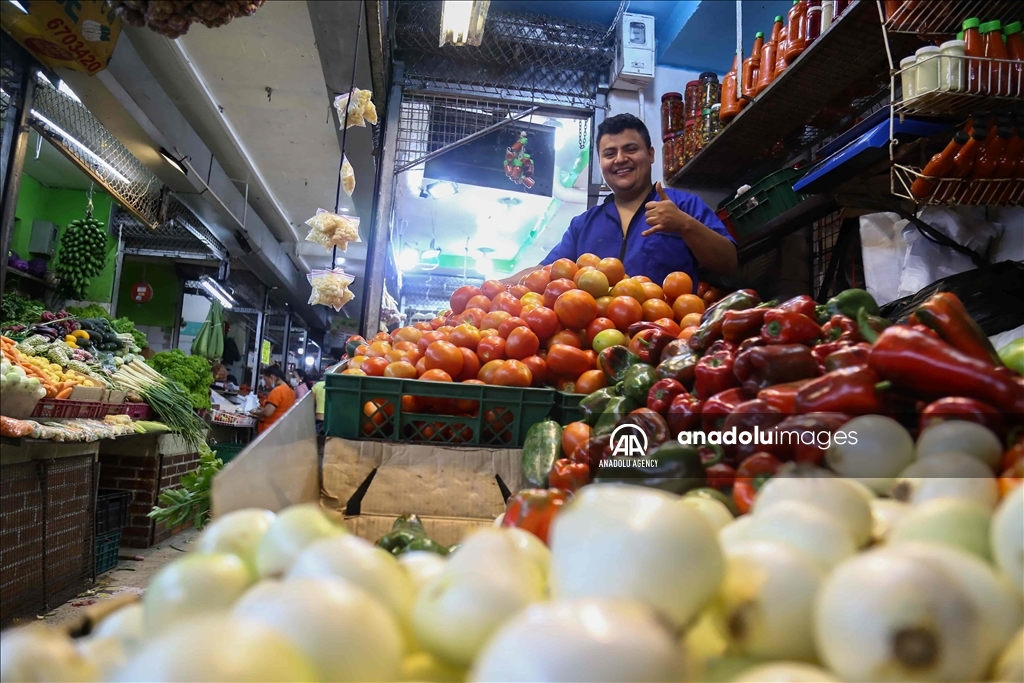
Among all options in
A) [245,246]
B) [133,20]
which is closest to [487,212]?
[245,246]

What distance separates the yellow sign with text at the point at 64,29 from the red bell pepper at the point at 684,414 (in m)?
4.14

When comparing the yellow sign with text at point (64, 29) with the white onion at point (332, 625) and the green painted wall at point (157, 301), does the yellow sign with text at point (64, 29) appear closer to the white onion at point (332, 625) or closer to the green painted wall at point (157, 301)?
the white onion at point (332, 625)

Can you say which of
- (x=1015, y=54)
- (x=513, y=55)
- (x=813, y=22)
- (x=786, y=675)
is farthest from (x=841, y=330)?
(x=513, y=55)

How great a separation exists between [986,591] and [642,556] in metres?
0.31

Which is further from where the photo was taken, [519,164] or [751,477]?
[519,164]

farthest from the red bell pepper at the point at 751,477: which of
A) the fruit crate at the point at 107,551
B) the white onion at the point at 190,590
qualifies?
the fruit crate at the point at 107,551

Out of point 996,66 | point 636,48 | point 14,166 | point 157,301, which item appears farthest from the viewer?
point 157,301

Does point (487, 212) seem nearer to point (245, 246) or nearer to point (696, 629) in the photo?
point (245, 246)

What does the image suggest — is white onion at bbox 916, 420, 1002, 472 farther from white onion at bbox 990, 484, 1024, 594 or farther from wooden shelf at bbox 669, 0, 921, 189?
wooden shelf at bbox 669, 0, 921, 189

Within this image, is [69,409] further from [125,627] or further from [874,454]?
[874,454]

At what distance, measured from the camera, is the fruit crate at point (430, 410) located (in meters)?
1.86

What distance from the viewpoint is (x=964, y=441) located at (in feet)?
2.67

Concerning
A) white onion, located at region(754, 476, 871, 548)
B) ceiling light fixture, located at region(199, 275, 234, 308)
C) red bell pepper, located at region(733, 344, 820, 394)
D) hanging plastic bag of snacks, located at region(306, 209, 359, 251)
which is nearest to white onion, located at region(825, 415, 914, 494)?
white onion, located at region(754, 476, 871, 548)

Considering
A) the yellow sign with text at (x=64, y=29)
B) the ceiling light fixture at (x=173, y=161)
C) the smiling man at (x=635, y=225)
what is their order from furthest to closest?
the ceiling light fixture at (x=173, y=161), the yellow sign with text at (x=64, y=29), the smiling man at (x=635, y=225)
